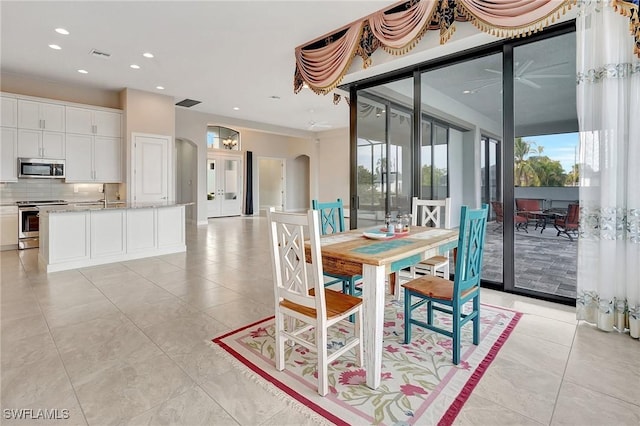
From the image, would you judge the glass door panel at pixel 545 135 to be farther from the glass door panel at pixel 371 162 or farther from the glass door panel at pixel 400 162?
the glass door panel at pixel 371 162

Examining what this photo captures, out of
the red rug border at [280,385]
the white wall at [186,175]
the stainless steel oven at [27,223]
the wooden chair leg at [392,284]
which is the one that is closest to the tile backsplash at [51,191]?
the stainless steel oven at [27,223]

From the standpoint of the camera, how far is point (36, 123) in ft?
18.7

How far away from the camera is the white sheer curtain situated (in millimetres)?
2449

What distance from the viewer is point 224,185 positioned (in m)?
11.6

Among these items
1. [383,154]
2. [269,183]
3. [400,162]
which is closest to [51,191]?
[383,154]

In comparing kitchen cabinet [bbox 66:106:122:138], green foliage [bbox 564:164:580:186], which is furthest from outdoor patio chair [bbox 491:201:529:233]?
kitchen cabinet [bbox 66:106:122:138]

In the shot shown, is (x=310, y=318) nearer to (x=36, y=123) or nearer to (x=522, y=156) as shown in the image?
(x=522, y=156)

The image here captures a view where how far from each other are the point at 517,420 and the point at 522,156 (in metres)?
2.81

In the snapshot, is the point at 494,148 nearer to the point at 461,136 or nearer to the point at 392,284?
the point at 461,136

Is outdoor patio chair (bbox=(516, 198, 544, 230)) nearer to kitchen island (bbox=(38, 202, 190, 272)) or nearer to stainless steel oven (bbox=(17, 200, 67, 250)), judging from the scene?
kitchen island (bbox=(38, 202, 190, 272))

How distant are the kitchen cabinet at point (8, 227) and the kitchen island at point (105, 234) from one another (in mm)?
1561

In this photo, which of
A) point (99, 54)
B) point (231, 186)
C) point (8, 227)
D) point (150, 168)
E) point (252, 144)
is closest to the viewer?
point (99, 54)

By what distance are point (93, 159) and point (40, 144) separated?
2.67 ft

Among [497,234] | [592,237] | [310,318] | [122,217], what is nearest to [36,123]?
[122,217]
